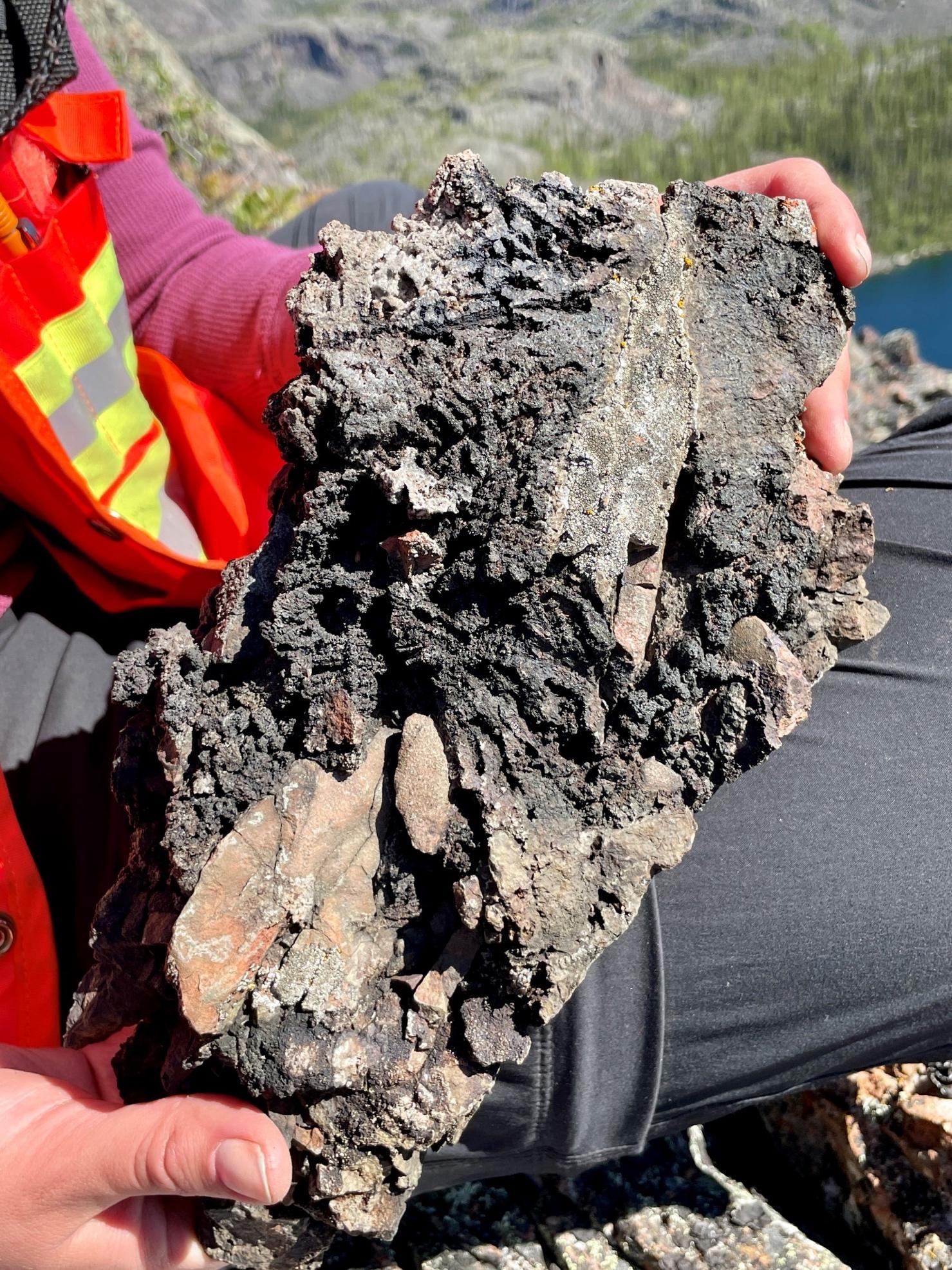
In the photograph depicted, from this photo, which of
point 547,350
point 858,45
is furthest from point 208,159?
point 547,350

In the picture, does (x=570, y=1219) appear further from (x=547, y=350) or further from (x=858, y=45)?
(x=858, y=45)

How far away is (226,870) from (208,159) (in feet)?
15.9

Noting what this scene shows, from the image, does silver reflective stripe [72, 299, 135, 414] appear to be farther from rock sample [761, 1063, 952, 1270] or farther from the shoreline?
the shoreline

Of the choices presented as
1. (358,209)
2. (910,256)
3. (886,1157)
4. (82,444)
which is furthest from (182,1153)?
(910,256)

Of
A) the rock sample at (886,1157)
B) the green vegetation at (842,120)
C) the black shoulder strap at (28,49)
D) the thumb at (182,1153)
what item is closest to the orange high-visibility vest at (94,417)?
the black shoulder strap at (28,49)

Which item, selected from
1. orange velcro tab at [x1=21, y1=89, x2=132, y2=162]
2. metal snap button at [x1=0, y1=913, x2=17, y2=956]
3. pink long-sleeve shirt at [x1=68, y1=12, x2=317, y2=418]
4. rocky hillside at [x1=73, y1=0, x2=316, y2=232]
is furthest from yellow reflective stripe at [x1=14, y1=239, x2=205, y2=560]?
rocky hillside at [x1=73, y1=0, x2=316, y2=232]

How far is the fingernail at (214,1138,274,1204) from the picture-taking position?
3.28 ft

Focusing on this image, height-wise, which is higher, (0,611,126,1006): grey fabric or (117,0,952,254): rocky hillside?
(117,0,952,254): rocky hillside

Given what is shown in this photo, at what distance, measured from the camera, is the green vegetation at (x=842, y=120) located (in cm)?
381

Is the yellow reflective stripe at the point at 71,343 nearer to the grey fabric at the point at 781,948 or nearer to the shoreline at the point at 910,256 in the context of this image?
the grey fabric at the point at 781,948

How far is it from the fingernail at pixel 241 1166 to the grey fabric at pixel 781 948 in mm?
443

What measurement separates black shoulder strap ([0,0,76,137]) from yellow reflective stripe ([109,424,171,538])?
1.86 feet

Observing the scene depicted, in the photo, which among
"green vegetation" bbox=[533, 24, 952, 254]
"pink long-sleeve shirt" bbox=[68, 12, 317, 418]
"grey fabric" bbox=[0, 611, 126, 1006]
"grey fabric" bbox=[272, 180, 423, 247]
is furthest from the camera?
"green vegetation" bbox=[533, 24, 952, 254]

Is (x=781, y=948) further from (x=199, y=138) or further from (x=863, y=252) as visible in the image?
(x=199, y=138)
